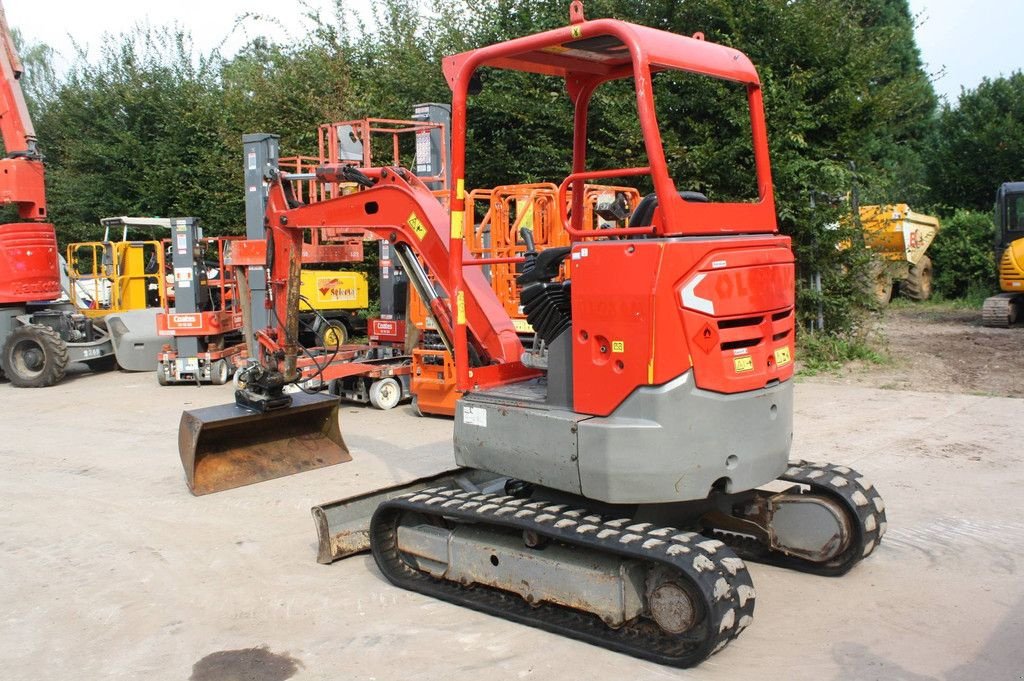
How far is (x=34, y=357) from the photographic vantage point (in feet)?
45.0

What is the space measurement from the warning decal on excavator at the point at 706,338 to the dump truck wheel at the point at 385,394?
7.23 metres

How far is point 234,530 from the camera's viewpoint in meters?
6.35

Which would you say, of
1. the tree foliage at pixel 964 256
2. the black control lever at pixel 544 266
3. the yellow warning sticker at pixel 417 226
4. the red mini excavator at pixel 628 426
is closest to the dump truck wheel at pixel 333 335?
the yellow warning sticker at pixel 417 226

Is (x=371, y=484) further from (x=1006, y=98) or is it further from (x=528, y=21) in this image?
(x=1006, y=98)

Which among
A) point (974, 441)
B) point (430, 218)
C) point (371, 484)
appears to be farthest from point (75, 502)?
point (974, 441)

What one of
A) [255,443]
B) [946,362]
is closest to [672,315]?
[255,443]

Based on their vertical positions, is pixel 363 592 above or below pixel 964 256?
below

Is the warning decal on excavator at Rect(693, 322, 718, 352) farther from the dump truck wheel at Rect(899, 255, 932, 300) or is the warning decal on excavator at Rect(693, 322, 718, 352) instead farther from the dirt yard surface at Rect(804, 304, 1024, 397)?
the dump truck wheel at Rect(899, 255, 932, 300)

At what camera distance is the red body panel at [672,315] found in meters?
4.14

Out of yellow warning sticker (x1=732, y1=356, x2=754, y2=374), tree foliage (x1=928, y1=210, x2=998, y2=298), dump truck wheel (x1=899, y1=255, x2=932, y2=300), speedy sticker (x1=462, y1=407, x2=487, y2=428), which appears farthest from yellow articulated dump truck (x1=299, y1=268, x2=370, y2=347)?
tree foliage (x1=928, y1=210, x2=998, y2=298)

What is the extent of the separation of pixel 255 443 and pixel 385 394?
3469mm

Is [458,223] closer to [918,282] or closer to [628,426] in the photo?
[628,426]

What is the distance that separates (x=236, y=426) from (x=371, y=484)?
1193 millimetres

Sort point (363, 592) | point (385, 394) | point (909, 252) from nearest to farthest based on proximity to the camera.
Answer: point (363, 592) → point (385, 394) → point (909, 252)
